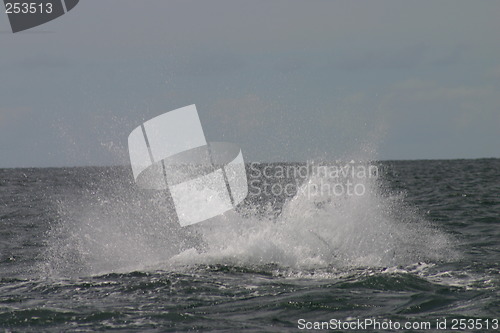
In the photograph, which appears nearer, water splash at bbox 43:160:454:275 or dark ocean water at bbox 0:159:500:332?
dark ocean water at bbox 0:159:500:332

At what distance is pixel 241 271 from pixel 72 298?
4205 millimetres

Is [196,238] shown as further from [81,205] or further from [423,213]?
[81,205]

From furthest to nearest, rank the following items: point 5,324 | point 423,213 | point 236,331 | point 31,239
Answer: point 423,213
point 31,239
point 5,324
point 236,331

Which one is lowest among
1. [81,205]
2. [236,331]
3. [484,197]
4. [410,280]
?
[484,197]

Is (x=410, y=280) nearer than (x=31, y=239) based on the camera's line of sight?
Yes

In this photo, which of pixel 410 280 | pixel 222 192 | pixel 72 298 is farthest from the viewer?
pixel 222 192

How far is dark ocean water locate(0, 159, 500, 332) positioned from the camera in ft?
37.2

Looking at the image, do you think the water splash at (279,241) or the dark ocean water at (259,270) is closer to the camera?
the dark ocean water at (259,270)

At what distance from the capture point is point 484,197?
118 ft

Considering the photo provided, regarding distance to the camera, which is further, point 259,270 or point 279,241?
point 279,241

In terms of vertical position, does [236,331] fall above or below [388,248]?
above

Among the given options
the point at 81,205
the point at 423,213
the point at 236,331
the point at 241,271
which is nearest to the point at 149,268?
the point at 241,271

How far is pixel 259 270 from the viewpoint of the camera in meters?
15.7

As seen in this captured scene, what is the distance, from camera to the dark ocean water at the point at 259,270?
37.2 feet
